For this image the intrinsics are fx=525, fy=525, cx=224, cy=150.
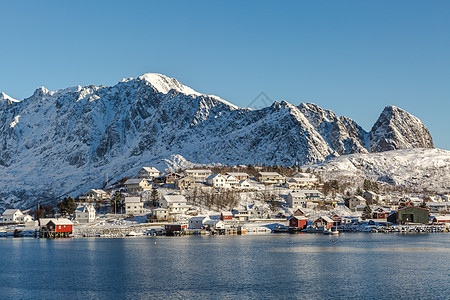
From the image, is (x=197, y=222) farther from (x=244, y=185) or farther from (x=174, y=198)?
(x=244, y=185)

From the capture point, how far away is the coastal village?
148m

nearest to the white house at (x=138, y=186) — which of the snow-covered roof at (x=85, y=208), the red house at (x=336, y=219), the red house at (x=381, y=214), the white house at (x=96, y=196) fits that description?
the white house at (x=96, y=196)

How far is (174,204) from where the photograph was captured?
16300cm

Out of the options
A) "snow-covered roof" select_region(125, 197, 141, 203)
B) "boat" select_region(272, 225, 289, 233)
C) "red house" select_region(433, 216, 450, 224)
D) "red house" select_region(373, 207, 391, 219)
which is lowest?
"boat" select_region(272, 225, 289, 233)

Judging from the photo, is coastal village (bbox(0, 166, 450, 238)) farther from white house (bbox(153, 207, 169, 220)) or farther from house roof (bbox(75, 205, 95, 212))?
white house (bbox(153, 207, 169, 220))

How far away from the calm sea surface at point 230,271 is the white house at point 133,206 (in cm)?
4884

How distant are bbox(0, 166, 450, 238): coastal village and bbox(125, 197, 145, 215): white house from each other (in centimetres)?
31

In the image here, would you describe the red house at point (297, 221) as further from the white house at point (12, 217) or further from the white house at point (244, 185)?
the white house at point (12, 217)

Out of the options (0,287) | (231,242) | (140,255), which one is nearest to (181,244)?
(231,242)

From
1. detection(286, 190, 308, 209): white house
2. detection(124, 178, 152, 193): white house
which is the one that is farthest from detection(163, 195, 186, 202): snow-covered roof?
detection(286, 190, 308, 209): white house

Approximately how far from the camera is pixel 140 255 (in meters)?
94.9

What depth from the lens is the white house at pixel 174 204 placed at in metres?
162

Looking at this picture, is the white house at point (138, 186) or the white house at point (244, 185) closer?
the white house at point (138, 186)

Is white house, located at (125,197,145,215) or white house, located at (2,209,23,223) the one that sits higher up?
white house, located at (125,197,145,215)
